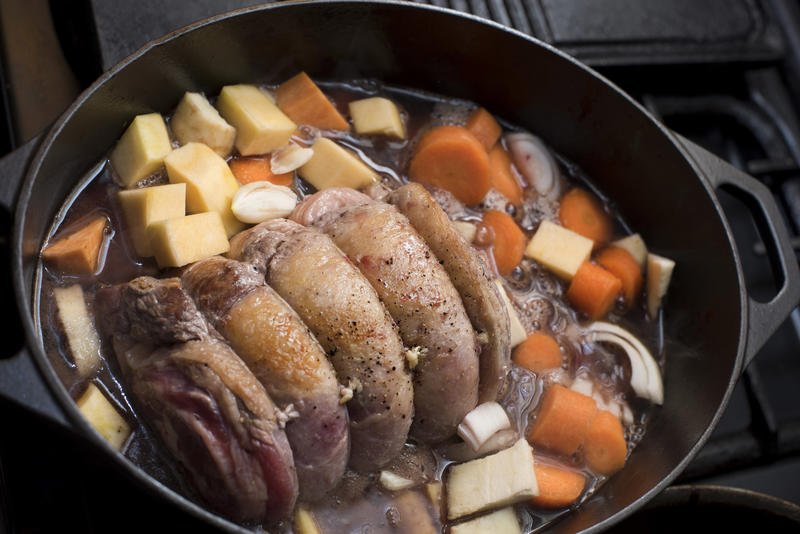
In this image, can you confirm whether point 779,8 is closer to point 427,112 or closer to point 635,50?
point 635,50

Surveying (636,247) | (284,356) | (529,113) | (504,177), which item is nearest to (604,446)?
(636,247)

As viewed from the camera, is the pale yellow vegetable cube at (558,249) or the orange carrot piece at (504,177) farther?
the orange carrot piece at (504,177)

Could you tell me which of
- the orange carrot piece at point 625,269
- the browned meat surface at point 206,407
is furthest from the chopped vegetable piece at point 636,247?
the browned meat surface at point 206,407

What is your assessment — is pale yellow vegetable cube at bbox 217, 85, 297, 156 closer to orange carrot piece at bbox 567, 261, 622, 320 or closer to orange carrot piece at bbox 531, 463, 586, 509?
orange carrot piece at bbox 567, 261, 622, 320

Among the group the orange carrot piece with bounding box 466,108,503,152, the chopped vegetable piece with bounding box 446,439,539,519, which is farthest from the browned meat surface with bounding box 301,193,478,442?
the orange carrot piece with bounding box 466,108,503,152

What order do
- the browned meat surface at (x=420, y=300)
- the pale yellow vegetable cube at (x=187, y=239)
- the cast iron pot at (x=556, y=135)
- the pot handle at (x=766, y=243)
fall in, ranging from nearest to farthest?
the browned meat surface at (x=420, y=300) → the pale yellow vegetable cube at (x=187, y=239) → the cast iron pot at (x=556, y=135) → the pot handle at (x=766, y=243)

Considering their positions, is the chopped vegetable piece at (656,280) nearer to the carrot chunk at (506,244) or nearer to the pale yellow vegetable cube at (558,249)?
the pale yellow vegetable cube at (558,249)
